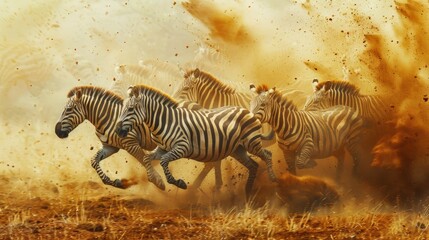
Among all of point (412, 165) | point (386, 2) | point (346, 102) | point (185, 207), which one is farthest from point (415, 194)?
point (386, 2)

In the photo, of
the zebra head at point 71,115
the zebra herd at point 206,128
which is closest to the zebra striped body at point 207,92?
the zebra herd at point 206,128

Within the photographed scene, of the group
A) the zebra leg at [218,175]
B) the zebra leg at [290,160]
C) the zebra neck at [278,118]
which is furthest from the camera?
the zebra leg at [218,175]

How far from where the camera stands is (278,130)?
15.9 meters

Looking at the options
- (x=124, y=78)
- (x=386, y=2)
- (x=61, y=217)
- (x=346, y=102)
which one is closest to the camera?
(x=61, y=217)

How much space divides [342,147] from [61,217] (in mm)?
5427

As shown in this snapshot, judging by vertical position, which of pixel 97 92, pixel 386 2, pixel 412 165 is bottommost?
pixel 412 165

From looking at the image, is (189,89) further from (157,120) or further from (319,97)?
(157,120)

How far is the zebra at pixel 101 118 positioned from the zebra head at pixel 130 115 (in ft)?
3.25

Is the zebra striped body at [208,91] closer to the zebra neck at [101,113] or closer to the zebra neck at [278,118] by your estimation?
the zebra neck at [278,118]

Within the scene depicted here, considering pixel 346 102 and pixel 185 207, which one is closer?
pixel 185 207

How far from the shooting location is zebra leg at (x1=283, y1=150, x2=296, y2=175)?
16.0 m

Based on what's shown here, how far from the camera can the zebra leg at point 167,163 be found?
14320 millimetres

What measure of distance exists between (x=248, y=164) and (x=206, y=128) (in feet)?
3.60

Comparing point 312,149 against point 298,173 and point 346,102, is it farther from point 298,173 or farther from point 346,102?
point 346,102
